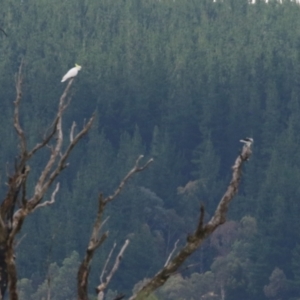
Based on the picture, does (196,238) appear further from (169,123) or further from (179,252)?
(169,123)

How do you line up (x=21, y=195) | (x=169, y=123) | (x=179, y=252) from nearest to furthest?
(x=179, y=252) < (x=21, y=195) < (x=169, y=123)

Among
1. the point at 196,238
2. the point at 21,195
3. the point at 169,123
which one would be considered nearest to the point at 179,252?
the point at 196,238

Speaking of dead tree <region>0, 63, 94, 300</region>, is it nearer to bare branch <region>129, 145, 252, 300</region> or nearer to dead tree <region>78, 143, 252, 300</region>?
dead tree <region>78, 143, 252, 300</region>

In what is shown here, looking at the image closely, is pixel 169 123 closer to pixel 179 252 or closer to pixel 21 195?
pixel 21 195

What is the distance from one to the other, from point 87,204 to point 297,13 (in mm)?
29196

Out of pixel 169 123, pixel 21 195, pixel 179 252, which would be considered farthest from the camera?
pixel 169 123

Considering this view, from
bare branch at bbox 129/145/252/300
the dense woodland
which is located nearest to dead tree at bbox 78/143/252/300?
bare branch at bbox 129/145/252/300

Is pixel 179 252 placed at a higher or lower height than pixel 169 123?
higher

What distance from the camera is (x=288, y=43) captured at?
86875 millimetres

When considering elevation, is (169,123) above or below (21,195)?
below

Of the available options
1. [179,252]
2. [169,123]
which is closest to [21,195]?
[179,252]

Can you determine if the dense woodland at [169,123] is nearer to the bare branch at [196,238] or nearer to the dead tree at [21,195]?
the dead tree at [21,195]

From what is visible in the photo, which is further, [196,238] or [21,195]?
[21,195]

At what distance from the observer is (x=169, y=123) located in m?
81.2
